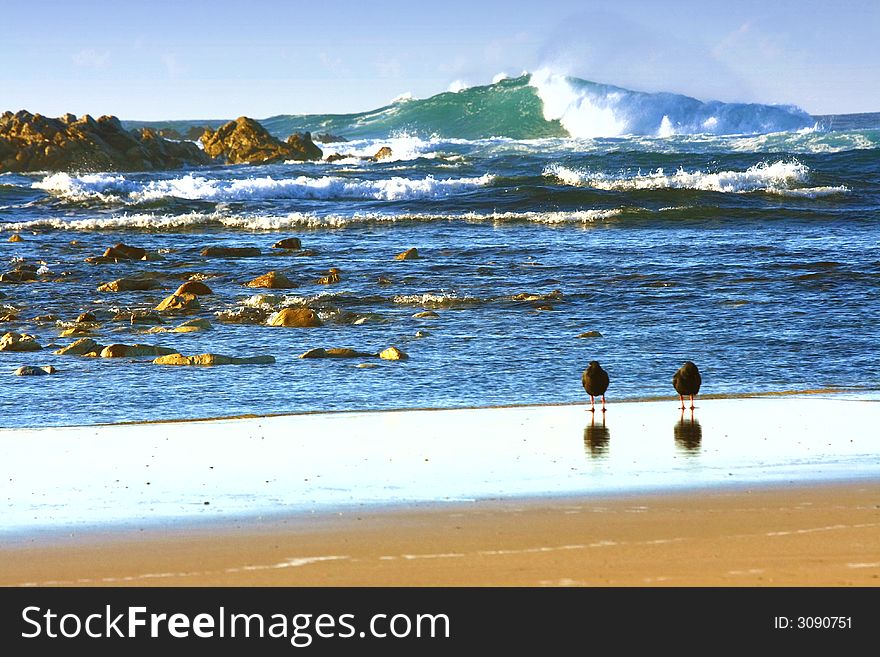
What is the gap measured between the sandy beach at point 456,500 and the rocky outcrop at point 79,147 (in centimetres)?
4203

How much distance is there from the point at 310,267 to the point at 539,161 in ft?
80.2

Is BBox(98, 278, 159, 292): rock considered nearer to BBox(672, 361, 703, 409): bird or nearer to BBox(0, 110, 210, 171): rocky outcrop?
BBox(672, 361, 703, 409): bird

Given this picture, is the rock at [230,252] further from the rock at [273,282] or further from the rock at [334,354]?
the rock at [334,354]

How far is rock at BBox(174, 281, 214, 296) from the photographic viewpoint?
14.8m

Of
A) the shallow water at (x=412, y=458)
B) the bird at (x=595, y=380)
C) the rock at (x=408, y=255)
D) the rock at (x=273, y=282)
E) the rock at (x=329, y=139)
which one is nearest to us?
the shallow water at (x=412, y=458)

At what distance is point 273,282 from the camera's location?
51.0ft

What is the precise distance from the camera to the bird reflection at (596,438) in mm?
6915

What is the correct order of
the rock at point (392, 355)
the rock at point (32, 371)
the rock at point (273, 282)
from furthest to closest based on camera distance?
the rock at point (273, 282) → the rock at point (392, 355) → the rock at point (32, 371)

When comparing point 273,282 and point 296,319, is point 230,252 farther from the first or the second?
point 296,319

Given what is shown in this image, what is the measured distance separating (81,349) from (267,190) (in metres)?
20.8

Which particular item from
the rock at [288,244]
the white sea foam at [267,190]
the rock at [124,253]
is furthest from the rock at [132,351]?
the white sea foam at [267,190]

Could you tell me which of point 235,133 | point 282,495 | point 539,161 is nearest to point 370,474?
point 282,495

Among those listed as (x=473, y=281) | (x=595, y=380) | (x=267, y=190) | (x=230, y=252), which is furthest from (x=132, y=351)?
(x=267, y=190)
